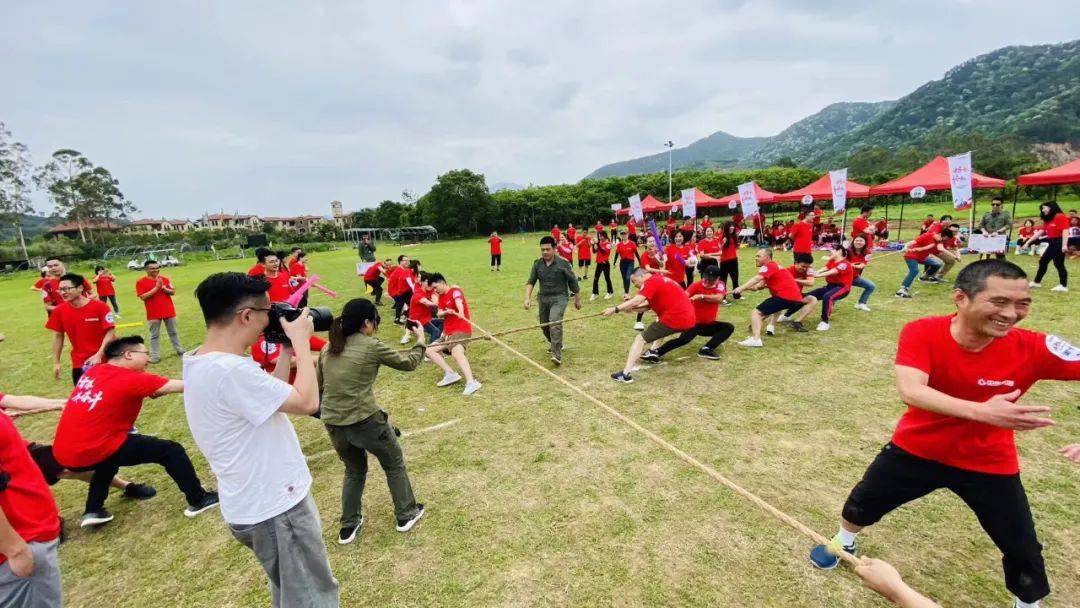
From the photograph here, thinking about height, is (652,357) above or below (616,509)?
above

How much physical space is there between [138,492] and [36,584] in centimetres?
287

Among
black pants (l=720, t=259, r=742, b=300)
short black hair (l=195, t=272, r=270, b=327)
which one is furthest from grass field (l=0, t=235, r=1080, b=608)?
black pants (l=720, t=259, r=742, b=300)

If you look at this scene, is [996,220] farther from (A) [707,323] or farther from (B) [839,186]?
(A) [707,323]

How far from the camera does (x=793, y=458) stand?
4.32 meters

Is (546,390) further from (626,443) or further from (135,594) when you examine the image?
(135,594)

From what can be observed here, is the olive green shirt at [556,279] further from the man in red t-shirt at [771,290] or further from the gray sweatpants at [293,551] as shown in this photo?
the gray sweatpants at [293,551]

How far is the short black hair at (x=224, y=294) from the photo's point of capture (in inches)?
77.9

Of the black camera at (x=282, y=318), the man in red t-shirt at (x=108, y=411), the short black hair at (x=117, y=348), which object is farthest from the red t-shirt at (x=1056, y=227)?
the short black hair at (x=117, y=348)

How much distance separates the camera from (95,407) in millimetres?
3625

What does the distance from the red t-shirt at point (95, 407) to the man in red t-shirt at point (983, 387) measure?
17.3ft

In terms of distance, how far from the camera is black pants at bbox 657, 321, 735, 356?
6.98 metres

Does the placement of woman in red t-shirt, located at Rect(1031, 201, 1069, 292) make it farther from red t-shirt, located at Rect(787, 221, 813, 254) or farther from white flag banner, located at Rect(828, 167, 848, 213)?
white flag banner, located at Rect(828, 167, 848, 213)

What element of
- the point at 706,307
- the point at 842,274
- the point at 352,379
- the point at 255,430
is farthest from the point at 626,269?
the point at 255,430

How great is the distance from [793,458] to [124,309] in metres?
21.5
